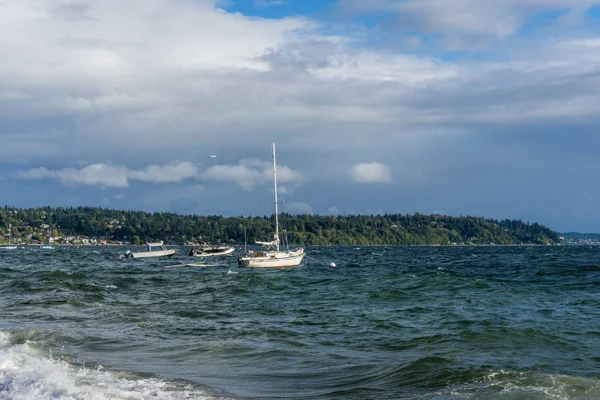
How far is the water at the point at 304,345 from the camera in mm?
16172

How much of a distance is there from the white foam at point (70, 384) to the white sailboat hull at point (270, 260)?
185ft

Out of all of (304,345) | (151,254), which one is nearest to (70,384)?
(304,345)

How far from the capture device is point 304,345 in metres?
23.0

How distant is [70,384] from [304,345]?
30.4 feet

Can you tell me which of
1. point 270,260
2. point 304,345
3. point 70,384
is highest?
point 70,384

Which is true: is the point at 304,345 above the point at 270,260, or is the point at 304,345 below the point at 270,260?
below

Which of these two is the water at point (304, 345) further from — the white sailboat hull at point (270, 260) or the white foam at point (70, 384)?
the white sailboat hull at point (270, 260)

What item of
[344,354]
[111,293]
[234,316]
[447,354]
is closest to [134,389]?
[344,354]

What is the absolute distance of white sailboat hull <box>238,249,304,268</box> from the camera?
7544 cm

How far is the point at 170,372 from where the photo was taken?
1836 centimetres

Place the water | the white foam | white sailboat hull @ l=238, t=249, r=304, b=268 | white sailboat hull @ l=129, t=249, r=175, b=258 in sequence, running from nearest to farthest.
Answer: the white foam → the water → white sailboat hull @ l=238, t=249, r=304, b=268 → white sailboat hull @ l=129, t=249, r=175, b=258

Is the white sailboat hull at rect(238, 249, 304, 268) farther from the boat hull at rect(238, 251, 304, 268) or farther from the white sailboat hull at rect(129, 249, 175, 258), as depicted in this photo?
the white sailboat hull at rect(129, 249, 175, 258)

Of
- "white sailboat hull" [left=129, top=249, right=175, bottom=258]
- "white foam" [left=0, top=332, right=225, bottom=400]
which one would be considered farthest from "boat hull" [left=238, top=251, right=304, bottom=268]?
"white foam" [left=0, top=332, right=225, bottom=400]

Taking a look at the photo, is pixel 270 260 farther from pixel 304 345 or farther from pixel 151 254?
pixel 304 345
